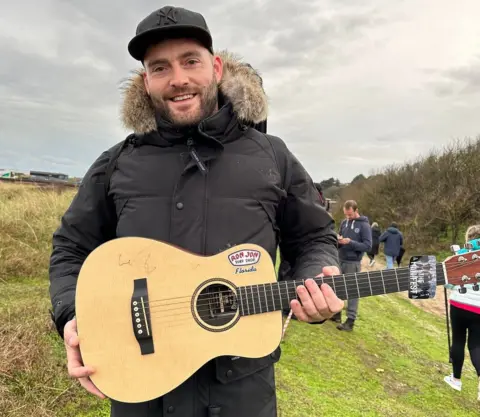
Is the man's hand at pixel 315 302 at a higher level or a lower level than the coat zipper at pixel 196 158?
lower

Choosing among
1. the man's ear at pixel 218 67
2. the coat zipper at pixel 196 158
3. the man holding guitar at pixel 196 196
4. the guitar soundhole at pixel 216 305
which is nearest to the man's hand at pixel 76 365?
the man holding guitar at pixel 196 196

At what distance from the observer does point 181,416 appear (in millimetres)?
1688

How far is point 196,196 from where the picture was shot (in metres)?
1.82

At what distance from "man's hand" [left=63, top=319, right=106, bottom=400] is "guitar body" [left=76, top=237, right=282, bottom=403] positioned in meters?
0.03

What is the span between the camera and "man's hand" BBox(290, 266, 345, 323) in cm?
177

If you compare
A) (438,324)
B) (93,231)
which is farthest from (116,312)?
(438,324)

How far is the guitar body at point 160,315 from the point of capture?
170cm

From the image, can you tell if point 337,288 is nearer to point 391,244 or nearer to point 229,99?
point 229,99

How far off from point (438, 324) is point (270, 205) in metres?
11.1

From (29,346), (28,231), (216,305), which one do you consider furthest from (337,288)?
(28,231)

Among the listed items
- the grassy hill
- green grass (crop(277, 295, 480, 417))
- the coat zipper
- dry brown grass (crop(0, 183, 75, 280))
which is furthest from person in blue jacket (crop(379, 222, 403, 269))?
the coat zipper

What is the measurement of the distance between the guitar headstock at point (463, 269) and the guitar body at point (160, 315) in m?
0.92

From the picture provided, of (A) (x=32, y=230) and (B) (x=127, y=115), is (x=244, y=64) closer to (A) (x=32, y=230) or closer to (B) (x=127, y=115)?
(B) (x=127, y=115)

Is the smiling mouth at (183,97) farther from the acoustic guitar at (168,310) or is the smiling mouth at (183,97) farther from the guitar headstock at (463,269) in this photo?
the guitar headstock at (463,269)
